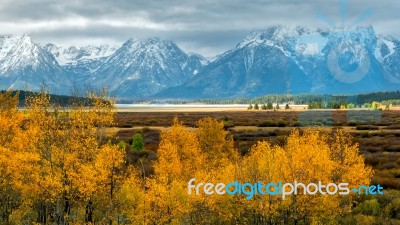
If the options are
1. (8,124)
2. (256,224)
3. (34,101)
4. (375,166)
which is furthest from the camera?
(375,166)

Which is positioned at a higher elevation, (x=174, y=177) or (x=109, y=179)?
(x=109, y=179)

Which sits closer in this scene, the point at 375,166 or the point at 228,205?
the point at 228,205

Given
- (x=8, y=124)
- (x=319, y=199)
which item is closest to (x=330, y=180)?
(x=319, y=199)

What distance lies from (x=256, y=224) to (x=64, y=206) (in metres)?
16.3

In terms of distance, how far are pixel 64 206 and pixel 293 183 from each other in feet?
62.8

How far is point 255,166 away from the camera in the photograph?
1389 inches

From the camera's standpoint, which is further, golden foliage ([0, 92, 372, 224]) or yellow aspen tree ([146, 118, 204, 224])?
yellow aspen tree ([146, 118, 204, 224])

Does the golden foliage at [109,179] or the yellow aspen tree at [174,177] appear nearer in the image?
the golden foliage at [109,179]

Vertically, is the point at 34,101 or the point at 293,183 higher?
the point at 34,101

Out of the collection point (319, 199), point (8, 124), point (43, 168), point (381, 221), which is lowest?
point (381, 221)

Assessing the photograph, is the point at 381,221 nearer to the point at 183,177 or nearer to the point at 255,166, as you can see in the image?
the point at 255,166

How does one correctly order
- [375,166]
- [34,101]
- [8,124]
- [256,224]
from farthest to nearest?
[375,166]
[8,124]
[256,224]
[34,101]

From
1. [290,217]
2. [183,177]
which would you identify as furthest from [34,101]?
[290,217]

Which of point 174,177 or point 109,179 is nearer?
point 109,179
